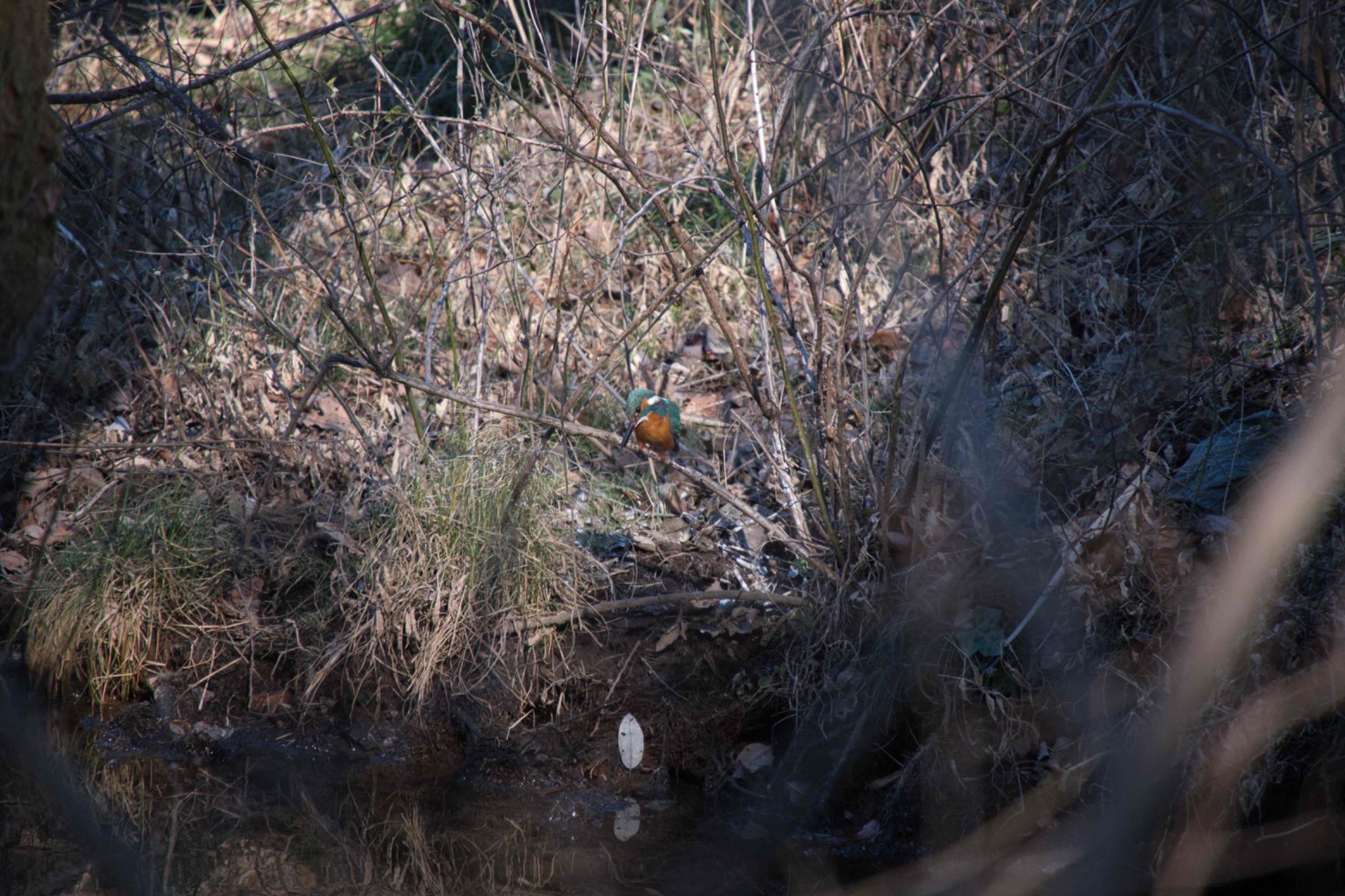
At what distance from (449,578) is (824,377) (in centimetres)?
157

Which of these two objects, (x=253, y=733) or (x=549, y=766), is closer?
(x=549, y=766)

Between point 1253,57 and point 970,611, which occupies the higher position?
point 1253,57

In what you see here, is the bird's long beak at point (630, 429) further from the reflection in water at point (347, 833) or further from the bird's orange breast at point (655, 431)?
the reflection in water at point (347, 833)

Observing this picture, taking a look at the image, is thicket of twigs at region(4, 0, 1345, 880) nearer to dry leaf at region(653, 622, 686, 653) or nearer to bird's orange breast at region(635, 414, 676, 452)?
bird's orange breast at region(635, 414, 676, 452)

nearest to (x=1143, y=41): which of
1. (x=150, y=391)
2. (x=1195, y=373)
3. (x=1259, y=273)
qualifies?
(x=1259, y=273)

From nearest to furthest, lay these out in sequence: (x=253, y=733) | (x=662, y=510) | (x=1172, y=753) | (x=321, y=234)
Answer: (x=1172, y=753) < (x=253, y=733) < (x=662, y=510) < (x=321, y=234)

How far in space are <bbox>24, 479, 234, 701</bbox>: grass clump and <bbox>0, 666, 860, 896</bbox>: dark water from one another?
288 mm

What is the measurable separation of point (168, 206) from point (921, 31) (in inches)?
154

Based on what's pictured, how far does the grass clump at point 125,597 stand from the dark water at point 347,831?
0.29 meters

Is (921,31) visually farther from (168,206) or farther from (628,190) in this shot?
(168,206)

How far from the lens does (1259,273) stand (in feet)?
11.1

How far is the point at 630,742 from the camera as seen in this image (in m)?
3.56

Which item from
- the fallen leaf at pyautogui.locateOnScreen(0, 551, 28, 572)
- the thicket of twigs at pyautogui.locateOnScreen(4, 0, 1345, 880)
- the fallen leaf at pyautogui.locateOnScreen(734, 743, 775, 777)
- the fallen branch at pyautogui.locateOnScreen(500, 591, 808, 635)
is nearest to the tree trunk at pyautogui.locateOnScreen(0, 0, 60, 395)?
the thicket of twigs at pyautogui.locateOnScreen(4, 0, 1345, 880)

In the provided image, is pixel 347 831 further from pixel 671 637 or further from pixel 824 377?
pixel 824 377
